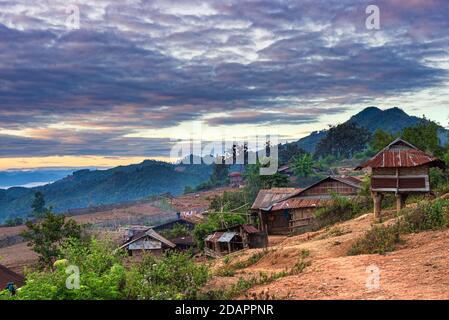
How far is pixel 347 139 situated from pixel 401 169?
81422mm

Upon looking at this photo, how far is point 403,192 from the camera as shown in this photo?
66.7 ft

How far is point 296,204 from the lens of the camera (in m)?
37.1

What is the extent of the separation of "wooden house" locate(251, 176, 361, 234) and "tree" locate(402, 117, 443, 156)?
250 inches

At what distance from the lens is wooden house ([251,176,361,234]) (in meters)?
36.7

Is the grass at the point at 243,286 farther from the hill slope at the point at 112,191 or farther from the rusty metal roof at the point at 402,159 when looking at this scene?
the hill slope at the point at 112,191

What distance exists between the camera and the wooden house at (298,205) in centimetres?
3672

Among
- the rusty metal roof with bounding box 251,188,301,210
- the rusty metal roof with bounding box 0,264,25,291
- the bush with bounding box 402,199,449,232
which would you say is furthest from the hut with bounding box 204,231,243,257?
the bush with bounding box 402,199,449,232

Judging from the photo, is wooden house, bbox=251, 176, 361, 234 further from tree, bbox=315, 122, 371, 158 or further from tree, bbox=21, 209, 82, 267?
tree, bbox=315, 122, 371, 158

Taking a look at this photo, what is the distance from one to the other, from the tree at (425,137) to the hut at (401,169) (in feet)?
63.5

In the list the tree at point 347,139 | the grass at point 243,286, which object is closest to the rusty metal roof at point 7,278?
the grass at point 243,286

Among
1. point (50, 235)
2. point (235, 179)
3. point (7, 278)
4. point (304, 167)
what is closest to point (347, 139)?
point (235, 179)

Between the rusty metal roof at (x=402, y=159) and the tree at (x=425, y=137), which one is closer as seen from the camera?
the rusty metal roof at (x=402, y=159)

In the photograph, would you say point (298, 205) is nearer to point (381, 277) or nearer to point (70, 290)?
point (381, 277)
